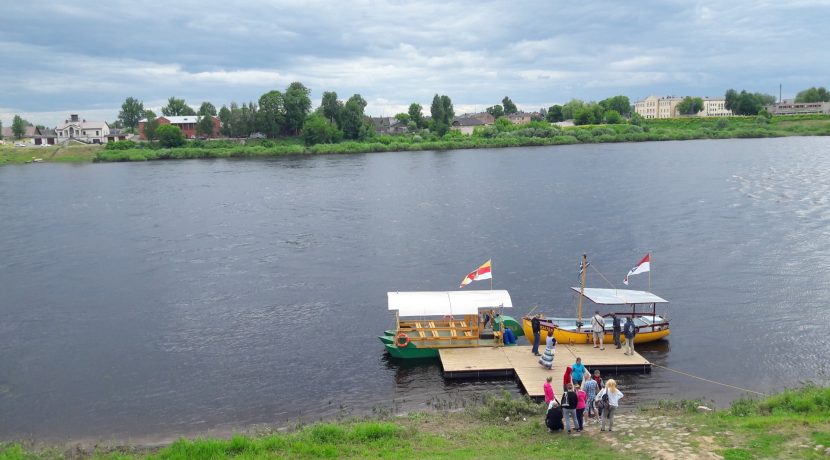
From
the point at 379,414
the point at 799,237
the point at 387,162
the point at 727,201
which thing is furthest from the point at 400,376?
the point at 387,162

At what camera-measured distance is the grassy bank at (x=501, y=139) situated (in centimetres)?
15888

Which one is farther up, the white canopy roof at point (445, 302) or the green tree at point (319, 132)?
the green tree at point (319, 132)

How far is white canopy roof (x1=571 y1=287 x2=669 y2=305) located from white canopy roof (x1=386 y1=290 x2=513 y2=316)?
5.00 meters

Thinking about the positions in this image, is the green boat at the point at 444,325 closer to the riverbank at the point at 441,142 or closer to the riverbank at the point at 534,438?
the riverbank at the point at 534,438

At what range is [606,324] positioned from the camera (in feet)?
111

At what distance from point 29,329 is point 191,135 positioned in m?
155

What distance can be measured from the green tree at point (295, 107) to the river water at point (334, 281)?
72044mm

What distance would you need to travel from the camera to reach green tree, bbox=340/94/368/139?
170m

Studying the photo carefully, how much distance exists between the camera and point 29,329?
38594mm

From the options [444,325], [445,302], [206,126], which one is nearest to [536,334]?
[445,302]

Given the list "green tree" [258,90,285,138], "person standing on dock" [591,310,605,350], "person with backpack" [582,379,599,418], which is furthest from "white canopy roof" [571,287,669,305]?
"green tree" [258,90,285,138]

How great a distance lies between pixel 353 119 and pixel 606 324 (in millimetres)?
142336

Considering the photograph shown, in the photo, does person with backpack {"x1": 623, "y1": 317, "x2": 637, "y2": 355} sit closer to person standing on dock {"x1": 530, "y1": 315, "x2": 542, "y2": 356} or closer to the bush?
person standing on dock {"x1": 530, "y1": 315, "x2": 542, "y2": 356}

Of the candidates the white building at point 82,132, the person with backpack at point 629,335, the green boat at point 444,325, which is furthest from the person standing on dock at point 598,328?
the white building at point 82,132
